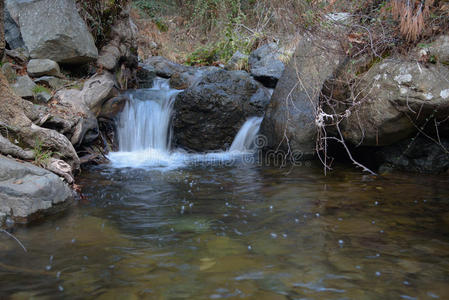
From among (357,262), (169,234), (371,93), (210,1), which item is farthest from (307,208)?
(210,1)

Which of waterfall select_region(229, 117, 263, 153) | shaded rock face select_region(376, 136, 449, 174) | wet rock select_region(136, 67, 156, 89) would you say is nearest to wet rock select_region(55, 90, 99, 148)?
waterfall select_region(229, 117, 263, 153)

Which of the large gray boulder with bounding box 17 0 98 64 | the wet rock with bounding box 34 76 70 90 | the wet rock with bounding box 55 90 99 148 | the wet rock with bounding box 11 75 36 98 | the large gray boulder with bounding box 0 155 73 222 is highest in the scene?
the large gray boulder with bounding box 17 0 98 64

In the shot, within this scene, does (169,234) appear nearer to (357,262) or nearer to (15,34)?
(357,262)

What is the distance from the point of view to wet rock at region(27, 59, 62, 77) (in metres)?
7.27

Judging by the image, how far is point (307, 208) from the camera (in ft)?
14.8

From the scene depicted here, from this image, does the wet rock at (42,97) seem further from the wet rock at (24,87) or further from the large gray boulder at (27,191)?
the large gray boulder at (27,191)

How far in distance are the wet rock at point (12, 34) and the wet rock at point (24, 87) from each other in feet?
4.80

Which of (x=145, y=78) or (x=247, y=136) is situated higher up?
(x=145, y=78)

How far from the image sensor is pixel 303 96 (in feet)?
22.9

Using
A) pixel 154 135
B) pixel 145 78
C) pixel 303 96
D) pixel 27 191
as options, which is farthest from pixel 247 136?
pixel 27 191

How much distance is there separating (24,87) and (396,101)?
6099mm

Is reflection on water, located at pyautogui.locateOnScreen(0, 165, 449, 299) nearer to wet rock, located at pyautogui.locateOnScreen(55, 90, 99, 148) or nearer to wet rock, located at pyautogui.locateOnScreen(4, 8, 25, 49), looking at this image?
wet rock, located at pyautogui.locateOnScreen(55, 90, 99, 148)

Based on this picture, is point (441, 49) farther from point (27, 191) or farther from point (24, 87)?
point (24, 87)

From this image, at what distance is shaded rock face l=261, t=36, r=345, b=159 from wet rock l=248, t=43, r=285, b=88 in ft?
7.10
